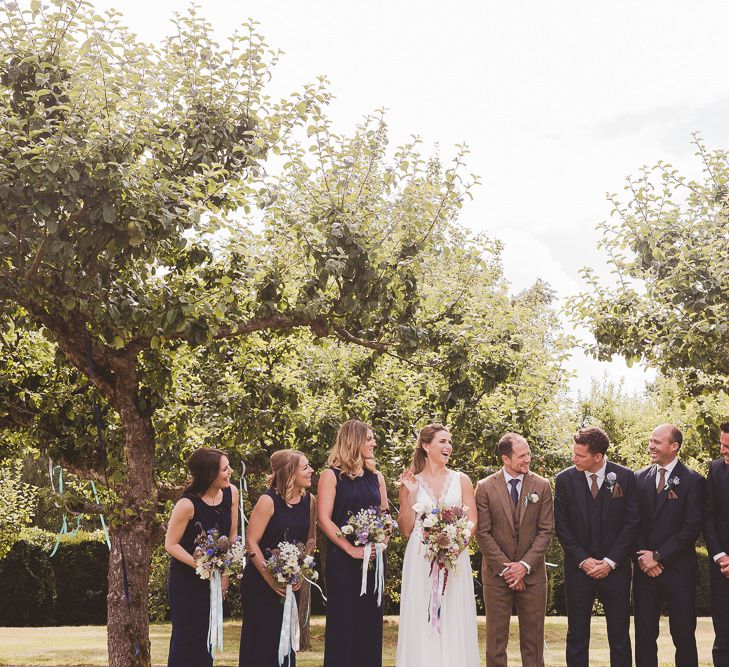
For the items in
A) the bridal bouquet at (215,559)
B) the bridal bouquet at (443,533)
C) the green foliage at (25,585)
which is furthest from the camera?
the green foliage at (25,585)

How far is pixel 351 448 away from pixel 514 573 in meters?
1.79

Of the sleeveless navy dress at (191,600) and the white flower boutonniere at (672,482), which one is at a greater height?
the white flower boutonniere at (672,482)

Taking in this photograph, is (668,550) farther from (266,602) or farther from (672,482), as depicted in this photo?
(266,602)

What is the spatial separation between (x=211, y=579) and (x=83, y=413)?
594 cm

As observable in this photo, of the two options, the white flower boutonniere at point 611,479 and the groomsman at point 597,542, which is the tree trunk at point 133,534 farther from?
the white flower boutonniere at point 611,479

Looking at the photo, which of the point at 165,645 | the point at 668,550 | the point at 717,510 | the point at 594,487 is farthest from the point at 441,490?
the point at 165,645

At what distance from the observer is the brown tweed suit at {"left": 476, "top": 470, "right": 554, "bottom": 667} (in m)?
7.71

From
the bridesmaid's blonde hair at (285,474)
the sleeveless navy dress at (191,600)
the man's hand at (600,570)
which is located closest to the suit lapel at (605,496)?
the man's hand at (600,570)

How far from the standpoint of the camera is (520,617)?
7.74 m

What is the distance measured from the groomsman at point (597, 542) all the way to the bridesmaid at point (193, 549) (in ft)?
9.80

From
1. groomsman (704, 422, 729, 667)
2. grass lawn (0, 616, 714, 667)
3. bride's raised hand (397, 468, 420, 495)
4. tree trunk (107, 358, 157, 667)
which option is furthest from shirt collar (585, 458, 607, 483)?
grass lawn (0, 616, 714, 667)

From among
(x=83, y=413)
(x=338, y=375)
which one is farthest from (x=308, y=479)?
(x=338, y=375)

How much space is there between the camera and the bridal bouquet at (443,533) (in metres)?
7.17

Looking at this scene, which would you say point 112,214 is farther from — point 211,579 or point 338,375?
point 338,375
